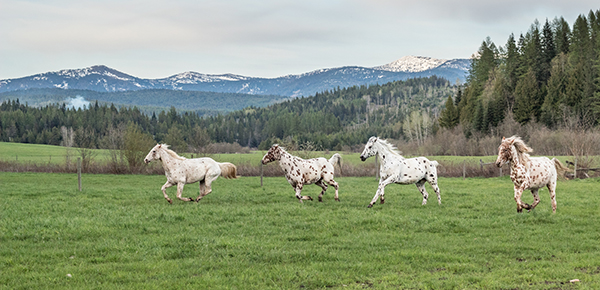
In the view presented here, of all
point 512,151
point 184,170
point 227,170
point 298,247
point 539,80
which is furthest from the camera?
point 539,80

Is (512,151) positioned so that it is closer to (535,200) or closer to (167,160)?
(535,200)

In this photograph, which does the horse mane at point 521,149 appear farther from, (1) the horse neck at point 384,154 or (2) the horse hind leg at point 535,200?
(1) the horse neck at point 384,154

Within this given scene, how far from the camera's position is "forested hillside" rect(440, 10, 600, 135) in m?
Result: 73.2

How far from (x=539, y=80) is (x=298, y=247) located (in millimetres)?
93049

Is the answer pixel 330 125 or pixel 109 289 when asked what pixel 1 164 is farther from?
pixel 330 125

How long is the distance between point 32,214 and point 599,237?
51.4 feet

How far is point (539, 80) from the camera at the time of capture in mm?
88688

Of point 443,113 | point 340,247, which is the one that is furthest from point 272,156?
point 443,113

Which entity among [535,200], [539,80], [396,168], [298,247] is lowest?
[298,247]

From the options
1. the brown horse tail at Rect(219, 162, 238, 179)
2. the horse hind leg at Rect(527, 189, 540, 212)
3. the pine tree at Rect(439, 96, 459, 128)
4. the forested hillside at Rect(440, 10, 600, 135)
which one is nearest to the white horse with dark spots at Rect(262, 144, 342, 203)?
the brown horse tail at Rect(219, 162, 238, 179)

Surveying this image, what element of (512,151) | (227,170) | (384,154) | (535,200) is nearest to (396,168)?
(384,154)

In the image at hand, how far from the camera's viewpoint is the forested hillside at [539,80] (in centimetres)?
7319

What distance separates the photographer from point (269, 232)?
37.0 ft

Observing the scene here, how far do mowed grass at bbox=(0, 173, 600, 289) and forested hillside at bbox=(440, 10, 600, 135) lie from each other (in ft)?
217
